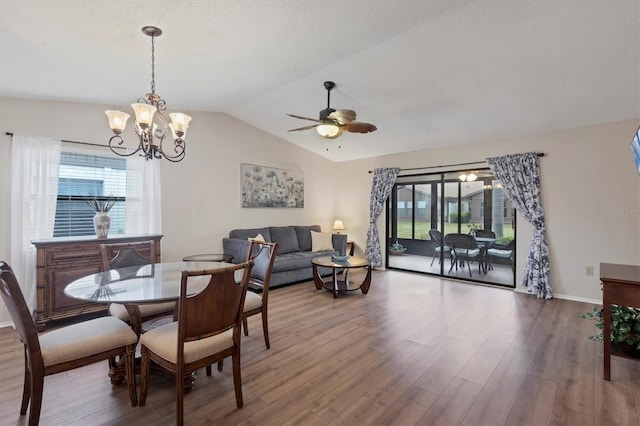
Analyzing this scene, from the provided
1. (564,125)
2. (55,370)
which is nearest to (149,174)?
(55,370)

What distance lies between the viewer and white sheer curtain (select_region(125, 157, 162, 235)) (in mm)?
4125

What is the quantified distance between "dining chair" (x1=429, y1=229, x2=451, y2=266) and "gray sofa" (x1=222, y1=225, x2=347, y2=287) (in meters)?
1.71

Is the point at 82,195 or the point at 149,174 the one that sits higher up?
the point at 149,174

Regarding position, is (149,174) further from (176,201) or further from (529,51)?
(529,51)

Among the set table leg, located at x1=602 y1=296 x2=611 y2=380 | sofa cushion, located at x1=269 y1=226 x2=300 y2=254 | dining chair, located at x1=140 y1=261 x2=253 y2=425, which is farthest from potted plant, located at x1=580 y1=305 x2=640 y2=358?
sofa cushion, located at x1=269 y1=226 x2=300 y2=254

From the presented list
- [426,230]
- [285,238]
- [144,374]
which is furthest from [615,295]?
[285,238]

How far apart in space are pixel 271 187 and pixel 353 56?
3.19 m

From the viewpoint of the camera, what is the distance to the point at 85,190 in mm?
3830

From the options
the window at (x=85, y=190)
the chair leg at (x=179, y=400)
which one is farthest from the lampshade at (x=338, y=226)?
the chair leg at (x=179, y=400)

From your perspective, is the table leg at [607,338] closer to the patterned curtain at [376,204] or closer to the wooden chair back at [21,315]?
the wooden chair back at [21,315]

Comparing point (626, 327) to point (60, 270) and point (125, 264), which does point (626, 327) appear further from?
point (60, 270)

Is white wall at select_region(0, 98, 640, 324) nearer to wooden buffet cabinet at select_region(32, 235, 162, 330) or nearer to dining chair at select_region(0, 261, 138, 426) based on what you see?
wooden buffet cabinet at select_region(32, 235, 162, 330)

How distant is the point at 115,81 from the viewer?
3156 millimetres

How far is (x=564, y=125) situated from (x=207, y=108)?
17.0 feet
